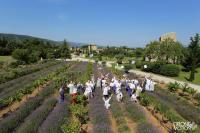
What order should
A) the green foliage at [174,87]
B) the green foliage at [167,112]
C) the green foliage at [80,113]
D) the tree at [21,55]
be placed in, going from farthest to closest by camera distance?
the tree at [21,55], the green foliage at [174,87], the green foliage at [80,113], the green foliage at [167,112]

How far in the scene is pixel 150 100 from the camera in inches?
862

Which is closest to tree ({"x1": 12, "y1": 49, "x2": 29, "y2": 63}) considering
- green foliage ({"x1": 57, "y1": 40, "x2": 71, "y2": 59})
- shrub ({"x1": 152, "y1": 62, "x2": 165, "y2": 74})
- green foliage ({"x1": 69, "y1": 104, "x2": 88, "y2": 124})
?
green foliage ({"x1": 57, "y1": 40, "x2": 71, "y2": 59})

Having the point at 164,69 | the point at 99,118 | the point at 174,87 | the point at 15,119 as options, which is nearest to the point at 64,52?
the point at 164,69

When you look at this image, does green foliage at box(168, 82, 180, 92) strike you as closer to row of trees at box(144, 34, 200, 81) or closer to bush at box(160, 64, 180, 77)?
bush at box(160, 64, 180, 77)

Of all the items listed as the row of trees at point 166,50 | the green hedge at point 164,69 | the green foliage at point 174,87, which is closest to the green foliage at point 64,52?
the row of trees at point 166,50

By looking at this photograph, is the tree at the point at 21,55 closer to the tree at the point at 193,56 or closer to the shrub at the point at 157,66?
the shrub at the point at 157,66

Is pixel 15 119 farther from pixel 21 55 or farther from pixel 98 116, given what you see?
pixel 21 55

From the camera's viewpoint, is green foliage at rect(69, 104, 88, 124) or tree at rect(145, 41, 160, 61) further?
tree at rect(145, 41, 160, 61)

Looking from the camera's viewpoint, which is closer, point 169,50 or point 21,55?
point 169,50

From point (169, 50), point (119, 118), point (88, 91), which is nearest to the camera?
point (119, 118)

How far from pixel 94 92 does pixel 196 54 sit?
24.4m

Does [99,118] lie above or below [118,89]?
below

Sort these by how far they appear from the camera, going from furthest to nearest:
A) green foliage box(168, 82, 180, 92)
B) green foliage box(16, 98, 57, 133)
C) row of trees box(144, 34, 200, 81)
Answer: row of trees box(144, 34, 200, 81)
green foliage box(168, 82, 180, 92)
green foliage box(16, 98, 57, 133)

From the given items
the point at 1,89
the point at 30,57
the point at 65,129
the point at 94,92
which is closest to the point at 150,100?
the point at 94,92
